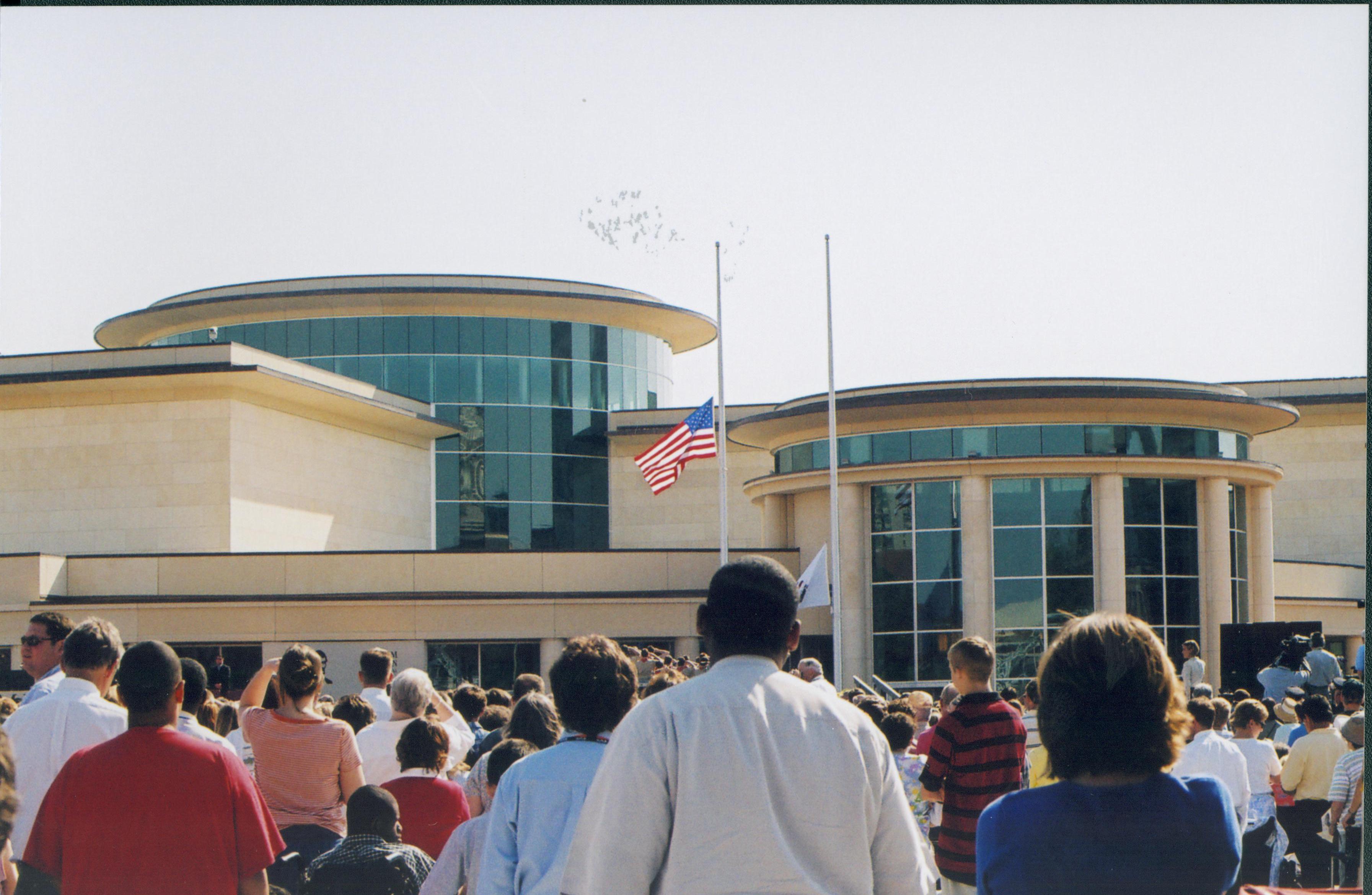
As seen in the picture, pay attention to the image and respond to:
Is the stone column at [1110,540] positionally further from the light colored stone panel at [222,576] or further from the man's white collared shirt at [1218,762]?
the man's white collared shirt at [1218,762]

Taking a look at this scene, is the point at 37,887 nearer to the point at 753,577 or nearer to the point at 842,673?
the point at 753,577

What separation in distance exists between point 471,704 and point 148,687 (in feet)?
17.8

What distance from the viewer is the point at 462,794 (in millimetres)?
6652

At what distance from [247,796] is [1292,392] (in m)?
40.5

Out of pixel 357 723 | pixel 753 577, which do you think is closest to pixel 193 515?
pixel 357 723

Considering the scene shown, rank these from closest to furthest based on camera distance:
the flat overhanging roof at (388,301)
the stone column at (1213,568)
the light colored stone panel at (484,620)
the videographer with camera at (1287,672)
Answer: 1. the videographer with camera at (1287,672)
2. the stone column at (1213,568)
3. the light colored stone panel at (484,620)
4. the flat overhanging roof at (388,301)

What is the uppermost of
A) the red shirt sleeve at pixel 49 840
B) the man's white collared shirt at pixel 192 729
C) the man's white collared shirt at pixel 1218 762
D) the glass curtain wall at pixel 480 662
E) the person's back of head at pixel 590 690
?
the person's back of head at pixel 590 690

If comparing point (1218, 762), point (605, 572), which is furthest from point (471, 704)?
point (605, 572)

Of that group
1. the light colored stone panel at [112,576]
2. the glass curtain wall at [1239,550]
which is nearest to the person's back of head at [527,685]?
the light colored stone panel at [112,576]

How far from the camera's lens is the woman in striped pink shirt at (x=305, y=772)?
6.80 m

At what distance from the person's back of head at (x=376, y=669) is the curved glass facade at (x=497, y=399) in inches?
1233

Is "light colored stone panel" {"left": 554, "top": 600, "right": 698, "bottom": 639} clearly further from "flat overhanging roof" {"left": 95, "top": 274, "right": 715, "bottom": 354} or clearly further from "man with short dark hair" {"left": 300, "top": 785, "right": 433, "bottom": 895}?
"man with short dark hair" {"left": 300, "top": 785, "right": 433, "bottom": 895}

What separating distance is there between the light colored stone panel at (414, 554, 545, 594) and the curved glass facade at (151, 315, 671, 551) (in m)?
10.0

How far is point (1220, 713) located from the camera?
380 inches
